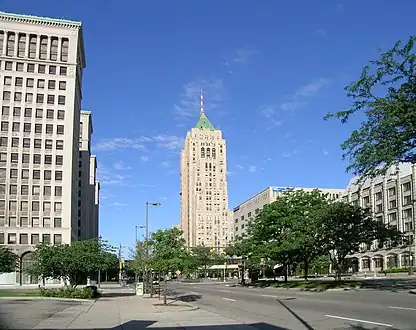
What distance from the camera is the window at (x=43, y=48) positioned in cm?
9612

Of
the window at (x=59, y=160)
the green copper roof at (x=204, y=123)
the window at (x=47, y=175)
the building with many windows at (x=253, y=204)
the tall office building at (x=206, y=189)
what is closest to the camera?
the window at (x=47, y=175)

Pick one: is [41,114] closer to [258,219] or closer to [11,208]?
[11,208]

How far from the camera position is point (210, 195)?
176m

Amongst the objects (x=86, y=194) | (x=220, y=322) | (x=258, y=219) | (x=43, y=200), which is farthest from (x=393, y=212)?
(x=220, y=322)

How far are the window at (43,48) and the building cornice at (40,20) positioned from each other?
313 cm

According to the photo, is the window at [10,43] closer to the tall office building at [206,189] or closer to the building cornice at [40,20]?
the building cornice at [40,20]

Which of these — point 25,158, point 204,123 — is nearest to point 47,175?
point 25,158

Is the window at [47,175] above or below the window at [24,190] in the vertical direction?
above

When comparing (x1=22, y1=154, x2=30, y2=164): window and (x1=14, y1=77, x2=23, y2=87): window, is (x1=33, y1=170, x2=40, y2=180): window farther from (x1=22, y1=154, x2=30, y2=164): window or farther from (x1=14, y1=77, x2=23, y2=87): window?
(x1=14, y1=77, x2=23, y2=87): window

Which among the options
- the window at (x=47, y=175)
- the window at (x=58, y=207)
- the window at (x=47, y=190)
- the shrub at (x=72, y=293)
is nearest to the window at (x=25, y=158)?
the window at (x=47, y=175)

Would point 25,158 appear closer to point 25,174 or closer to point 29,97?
point 25,174

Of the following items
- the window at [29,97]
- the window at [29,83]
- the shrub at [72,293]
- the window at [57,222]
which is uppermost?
the window at [29,83]

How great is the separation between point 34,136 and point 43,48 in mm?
17274

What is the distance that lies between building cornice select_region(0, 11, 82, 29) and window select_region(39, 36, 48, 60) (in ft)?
10.3
